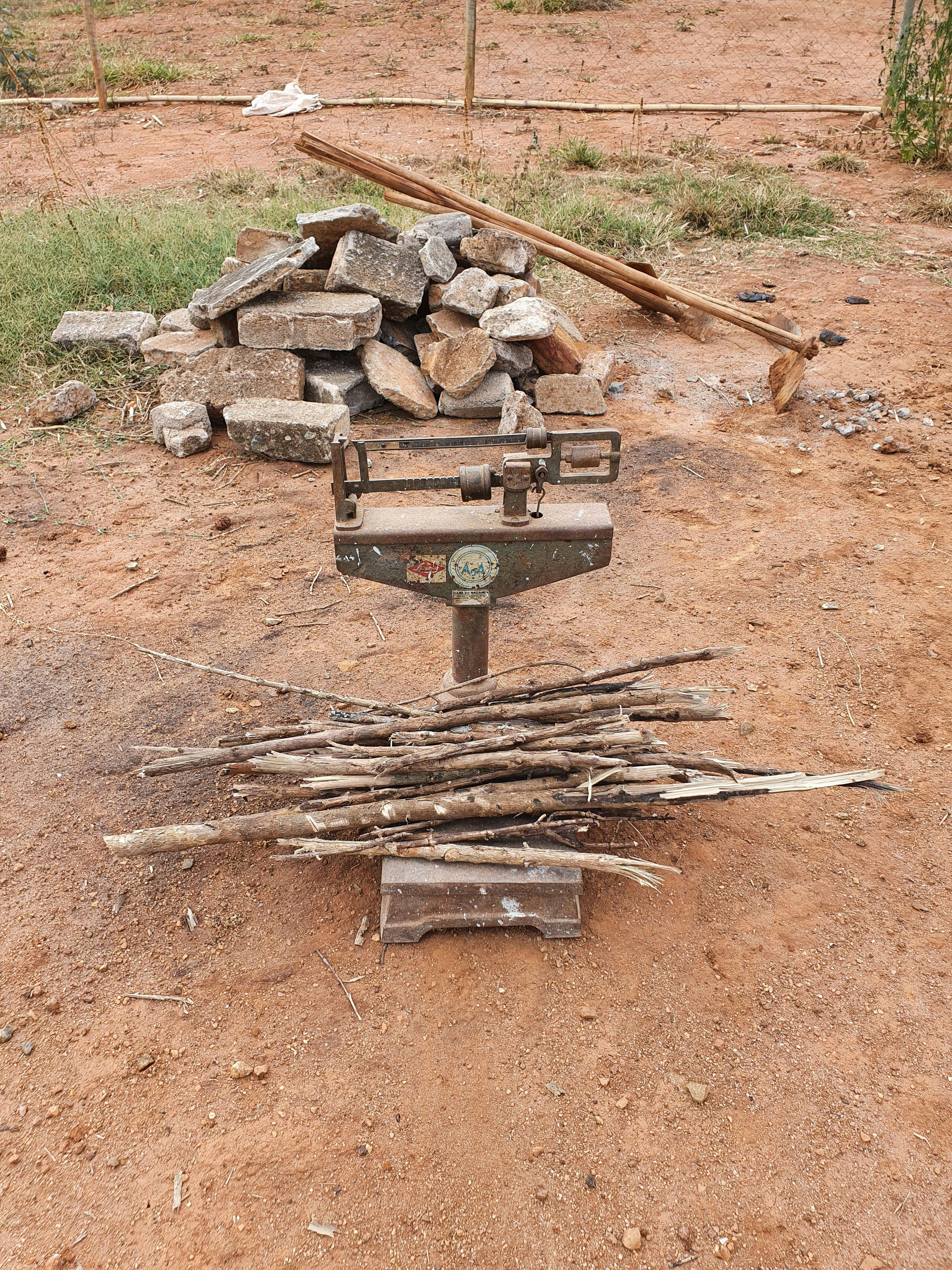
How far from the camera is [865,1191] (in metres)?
2.19

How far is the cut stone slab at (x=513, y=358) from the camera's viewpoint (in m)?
6.18

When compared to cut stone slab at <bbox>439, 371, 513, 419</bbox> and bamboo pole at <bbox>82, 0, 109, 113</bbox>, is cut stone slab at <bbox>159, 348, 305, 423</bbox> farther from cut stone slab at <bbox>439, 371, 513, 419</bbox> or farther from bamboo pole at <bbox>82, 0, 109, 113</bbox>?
bamboo pole at <bbox>82, 0, 109, 113</bbox>

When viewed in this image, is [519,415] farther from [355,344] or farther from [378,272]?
[378,272]

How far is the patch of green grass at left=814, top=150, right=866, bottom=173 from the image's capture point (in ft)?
34.2

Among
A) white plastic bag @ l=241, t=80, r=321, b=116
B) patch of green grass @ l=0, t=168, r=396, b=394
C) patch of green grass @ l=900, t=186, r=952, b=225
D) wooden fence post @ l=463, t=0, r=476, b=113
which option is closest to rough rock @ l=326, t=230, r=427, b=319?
patch of green grass @ l=0, t=168, r=396, b=394

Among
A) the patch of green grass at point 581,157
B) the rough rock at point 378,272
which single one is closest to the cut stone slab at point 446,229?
the rough rock at point 378,272

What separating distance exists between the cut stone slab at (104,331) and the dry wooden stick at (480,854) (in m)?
5.18

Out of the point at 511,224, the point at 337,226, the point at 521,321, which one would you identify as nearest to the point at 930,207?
the point at 511,224

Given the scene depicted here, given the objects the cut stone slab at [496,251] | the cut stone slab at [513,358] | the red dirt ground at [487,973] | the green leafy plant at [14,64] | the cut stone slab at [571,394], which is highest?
the green leafy plant at [14,64]

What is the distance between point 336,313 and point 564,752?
421cm

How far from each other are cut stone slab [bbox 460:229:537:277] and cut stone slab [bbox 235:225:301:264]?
1237mm

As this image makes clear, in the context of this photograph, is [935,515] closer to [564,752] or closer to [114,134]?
[564,752]

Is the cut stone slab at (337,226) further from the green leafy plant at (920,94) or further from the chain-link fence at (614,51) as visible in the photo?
the chain-link fence at (614,51)

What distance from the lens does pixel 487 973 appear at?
106 inches
